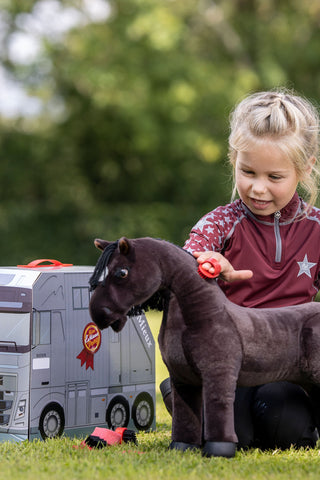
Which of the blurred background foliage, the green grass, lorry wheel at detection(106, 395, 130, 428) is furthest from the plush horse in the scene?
the blurred background foliage

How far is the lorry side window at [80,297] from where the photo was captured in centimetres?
326

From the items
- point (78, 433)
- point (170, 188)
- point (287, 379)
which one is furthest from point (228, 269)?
point (170, 188)

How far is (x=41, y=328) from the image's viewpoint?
3111mm

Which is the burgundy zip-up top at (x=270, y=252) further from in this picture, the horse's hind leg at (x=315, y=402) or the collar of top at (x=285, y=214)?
the horse's hind leg at (x=315, y=402)

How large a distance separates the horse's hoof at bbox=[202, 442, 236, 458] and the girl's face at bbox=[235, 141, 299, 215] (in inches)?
39.7

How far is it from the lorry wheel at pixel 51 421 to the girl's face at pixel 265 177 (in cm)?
122

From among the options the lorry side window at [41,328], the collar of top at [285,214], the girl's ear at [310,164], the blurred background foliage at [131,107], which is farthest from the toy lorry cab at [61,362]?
the blurred background foliage at [131,107]

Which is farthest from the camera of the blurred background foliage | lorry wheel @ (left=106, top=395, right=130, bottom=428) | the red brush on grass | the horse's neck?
the blurred background foliage

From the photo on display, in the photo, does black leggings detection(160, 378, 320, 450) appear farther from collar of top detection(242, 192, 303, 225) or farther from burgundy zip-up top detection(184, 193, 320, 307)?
collar of top detection(242, 192, 303, 225)

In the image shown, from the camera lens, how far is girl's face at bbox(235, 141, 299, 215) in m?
2.90

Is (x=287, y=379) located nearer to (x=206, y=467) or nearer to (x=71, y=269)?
(x=206, y=467)

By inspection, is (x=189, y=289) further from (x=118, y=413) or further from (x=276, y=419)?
(x=118, y=413)

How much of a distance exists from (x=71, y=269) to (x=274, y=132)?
1120 mm

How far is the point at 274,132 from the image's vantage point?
9.58 ft
